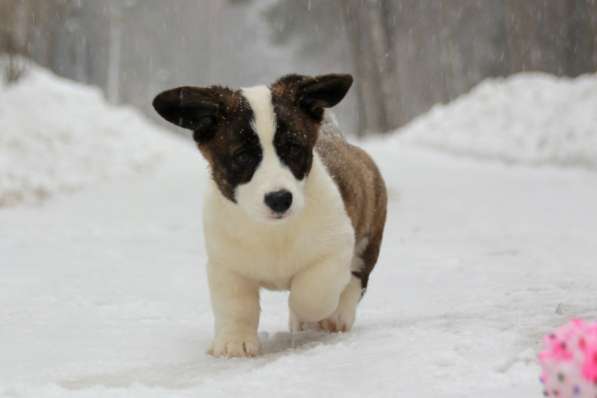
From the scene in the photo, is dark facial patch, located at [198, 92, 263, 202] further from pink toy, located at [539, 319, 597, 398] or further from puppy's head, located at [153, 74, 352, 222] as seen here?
pink toy, located at [539, 319, 597, 398]

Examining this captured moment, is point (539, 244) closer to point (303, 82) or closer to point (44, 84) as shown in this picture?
point (303, 82)

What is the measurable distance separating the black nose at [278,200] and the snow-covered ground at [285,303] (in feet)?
2.37

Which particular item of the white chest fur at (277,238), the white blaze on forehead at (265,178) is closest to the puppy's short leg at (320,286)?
the white chest fur at (277,238)

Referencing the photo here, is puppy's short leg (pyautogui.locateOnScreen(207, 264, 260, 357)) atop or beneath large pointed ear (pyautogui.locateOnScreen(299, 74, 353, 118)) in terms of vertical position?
beneath

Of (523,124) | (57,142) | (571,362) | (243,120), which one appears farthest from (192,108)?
(523,124)

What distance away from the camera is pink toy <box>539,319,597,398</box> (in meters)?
2.33

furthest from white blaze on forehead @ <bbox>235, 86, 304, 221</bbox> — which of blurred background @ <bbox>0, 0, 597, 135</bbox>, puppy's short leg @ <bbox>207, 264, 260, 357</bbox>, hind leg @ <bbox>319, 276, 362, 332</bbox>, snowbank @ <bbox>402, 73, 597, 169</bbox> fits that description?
blurred background @ <bbox>0, 0, 597, 135</bbox>

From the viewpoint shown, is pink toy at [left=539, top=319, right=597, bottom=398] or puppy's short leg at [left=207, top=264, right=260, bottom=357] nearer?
pink toy at [left=539, top=319, right=597, bottom=398]

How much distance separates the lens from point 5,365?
432cm

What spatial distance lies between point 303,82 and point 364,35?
23083 mm

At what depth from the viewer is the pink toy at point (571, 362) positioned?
91.6 inches

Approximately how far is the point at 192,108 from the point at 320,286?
3.84 feet

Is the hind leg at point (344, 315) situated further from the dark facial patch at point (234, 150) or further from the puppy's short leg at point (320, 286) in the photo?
the dark facial patch at point (234, 150)

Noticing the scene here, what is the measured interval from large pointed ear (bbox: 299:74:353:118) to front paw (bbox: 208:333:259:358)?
131 centimetres
